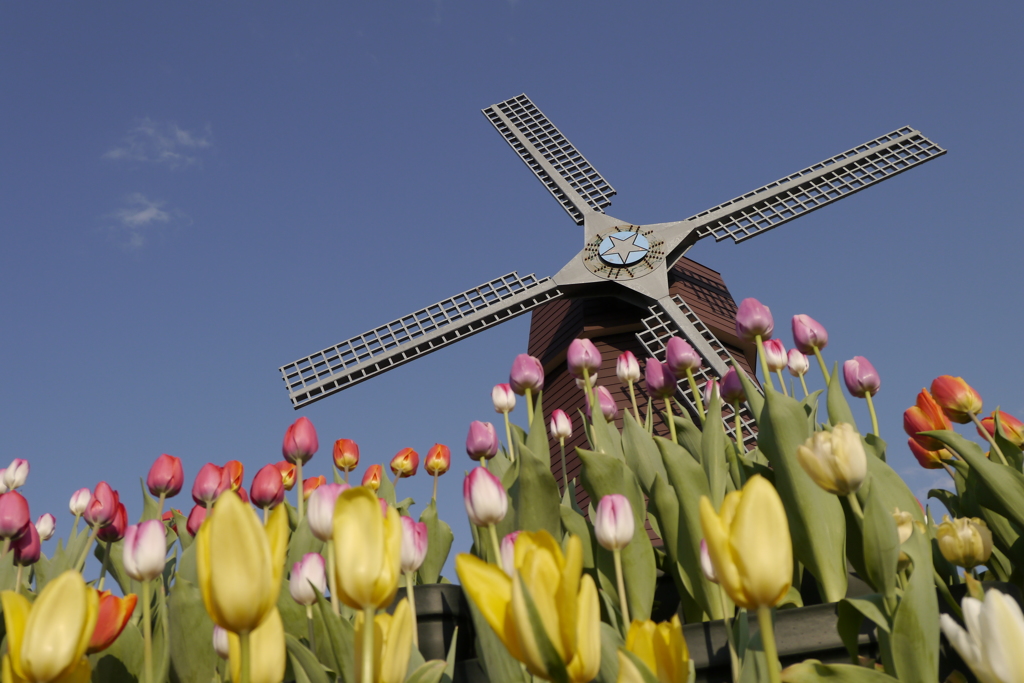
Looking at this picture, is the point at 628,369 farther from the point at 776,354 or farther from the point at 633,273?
the point at 633,273

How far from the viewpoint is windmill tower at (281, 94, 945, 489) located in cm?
990

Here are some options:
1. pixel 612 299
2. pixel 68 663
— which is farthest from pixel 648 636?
pixel 612 299

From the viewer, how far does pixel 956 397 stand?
2.57m

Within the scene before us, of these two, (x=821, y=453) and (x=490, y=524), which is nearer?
(x=821, y=453)

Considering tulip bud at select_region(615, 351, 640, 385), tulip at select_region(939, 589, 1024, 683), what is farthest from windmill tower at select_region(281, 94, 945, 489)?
tulip at select_region(939, 589, 1024, 683)

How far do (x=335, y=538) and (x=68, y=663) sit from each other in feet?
1.29

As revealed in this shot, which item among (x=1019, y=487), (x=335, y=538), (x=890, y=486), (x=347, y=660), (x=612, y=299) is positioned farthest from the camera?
(x=612, y=299)

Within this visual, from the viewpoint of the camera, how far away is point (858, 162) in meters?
11.7

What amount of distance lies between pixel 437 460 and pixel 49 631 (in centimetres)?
245

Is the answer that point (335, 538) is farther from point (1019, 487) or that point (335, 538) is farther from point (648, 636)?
point (1019, 487)

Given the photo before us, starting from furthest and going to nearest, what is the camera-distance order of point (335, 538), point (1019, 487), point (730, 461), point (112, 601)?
point (730, 461) < point (1019, 487) < point (112, 601) < point (335, 538)

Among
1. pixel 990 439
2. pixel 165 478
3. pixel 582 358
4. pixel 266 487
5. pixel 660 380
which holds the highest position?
pixel 582 358

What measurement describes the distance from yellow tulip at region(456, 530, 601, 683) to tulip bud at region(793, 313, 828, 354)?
2145 millimetres

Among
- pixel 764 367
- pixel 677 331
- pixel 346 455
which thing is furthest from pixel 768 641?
pixel 677 331
